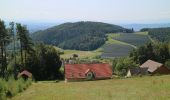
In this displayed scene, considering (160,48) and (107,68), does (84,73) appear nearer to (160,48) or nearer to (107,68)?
(107,68)

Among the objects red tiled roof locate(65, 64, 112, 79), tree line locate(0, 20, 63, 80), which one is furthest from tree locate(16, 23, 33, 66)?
red tiled roof locate(65, 64, 112, 79)

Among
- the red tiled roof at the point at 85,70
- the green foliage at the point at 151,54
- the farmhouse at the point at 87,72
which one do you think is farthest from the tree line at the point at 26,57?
the green foliage at the point at 151,54

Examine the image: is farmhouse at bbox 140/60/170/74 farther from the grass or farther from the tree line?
the grass

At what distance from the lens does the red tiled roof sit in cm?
6500

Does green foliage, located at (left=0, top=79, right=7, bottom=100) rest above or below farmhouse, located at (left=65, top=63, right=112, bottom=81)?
above

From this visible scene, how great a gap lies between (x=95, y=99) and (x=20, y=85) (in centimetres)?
1741

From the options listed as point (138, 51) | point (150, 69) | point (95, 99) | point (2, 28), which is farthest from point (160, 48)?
point (95, 99)

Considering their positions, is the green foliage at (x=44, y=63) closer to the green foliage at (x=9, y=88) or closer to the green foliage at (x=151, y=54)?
the green foliage at (x=151, y=54)


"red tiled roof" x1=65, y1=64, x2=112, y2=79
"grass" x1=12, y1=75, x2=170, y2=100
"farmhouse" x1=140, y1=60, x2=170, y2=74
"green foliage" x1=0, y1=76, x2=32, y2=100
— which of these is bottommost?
"farmhouse" x1=140, y1=60, x2=170, y2=74

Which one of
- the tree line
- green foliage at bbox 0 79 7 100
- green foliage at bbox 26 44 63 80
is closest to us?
green foliage at bbox 0 79 7 100

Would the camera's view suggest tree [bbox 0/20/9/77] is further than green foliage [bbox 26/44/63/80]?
No

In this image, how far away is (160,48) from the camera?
10938 cm

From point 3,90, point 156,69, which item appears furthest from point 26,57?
point 3,90

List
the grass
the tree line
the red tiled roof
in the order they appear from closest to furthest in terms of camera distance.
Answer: the grass → the red tiled roof → the tree line
